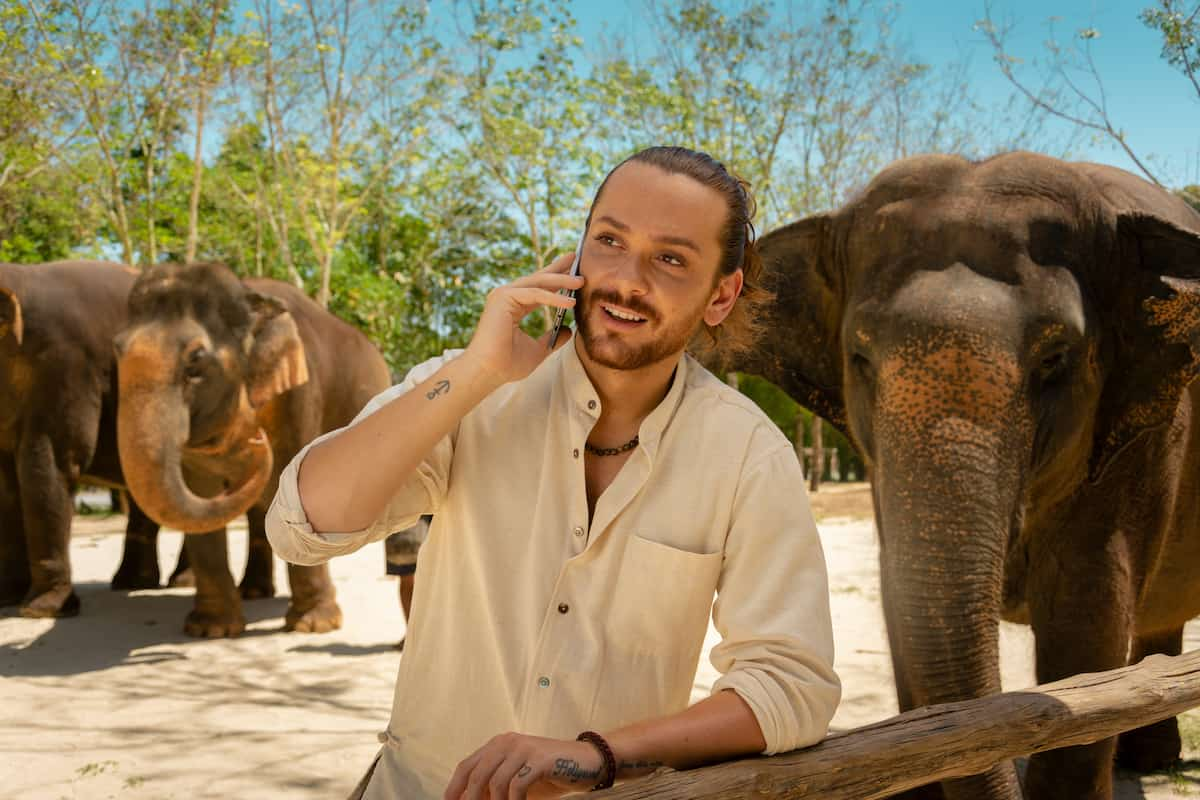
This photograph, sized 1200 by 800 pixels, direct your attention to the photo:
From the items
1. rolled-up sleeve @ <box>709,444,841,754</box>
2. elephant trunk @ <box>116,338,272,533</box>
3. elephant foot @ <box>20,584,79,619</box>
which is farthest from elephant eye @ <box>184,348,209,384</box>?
rolled-up sleeve @ <box>709,444,841,754</box>

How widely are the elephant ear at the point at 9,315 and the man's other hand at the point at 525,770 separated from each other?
7.46 meters

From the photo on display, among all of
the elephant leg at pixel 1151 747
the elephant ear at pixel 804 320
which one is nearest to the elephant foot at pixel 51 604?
the elephant ear at pixel 804 320

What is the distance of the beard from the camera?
196 cm

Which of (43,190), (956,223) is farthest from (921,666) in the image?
(43,190)

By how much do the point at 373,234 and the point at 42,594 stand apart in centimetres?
1624

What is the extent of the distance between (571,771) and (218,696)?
15.8ft

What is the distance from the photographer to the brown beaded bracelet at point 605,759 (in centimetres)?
160

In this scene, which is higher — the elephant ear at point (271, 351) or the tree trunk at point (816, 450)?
the elephant ear at point (271, 351)

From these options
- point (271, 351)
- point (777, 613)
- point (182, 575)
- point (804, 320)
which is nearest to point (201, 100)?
point (182, 575)

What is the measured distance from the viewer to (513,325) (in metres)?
1.93

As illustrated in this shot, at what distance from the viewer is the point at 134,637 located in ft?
24.2

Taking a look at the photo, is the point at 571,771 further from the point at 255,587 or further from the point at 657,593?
the point at 255,587

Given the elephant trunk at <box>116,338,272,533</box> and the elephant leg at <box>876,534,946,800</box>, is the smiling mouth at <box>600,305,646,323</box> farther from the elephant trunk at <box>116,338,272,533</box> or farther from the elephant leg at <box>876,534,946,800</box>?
the elephant trunk at <box>116,338,272,533</box>

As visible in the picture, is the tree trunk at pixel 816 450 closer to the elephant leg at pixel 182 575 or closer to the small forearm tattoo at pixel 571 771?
the elephant leg at pixel 182 575
